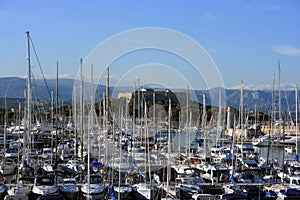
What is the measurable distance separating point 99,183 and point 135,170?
5.30 ft

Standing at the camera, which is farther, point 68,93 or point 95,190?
point 68,93

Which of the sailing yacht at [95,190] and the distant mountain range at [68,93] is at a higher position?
the distant mountain range at [68,93]

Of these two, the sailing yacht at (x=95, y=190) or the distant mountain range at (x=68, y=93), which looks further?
the distant mountain range at (x=68, y=93)

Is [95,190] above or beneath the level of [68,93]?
beneath

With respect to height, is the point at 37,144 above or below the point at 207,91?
below

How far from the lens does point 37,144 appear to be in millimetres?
21094

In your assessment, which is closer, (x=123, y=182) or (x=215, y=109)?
(x=123, y=182)

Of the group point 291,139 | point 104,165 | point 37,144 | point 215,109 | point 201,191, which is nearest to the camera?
point 201,191

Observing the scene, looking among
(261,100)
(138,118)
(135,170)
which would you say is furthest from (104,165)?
(261,100)

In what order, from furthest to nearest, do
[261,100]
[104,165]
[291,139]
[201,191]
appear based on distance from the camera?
[261,100] → [291,139] → [104,165] → [201,191]

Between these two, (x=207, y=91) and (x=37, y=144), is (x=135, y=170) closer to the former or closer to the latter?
(x=207, y=91)

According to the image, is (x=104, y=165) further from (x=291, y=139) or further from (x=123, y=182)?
(x=291, y=139)

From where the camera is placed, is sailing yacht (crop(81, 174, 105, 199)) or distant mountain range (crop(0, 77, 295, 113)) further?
distant mountain range (crop(0, 77, 295, 113))

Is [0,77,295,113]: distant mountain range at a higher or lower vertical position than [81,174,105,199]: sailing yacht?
higher
